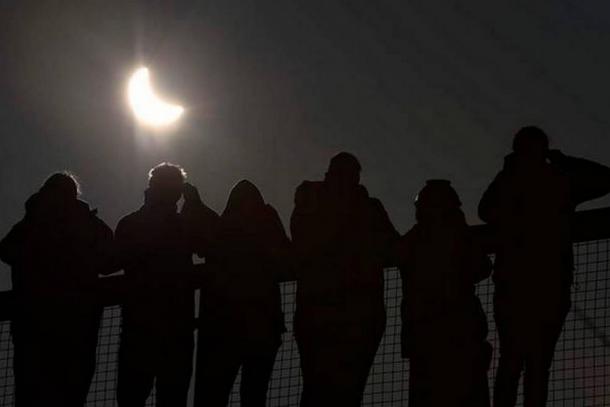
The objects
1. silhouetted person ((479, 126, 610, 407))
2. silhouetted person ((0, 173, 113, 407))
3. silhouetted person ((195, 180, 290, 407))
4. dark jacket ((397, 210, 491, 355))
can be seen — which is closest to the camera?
silhouetted person ((479, 126, 610, 407))

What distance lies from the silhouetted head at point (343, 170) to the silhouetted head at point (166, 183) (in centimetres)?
119

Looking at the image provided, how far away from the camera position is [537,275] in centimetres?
814

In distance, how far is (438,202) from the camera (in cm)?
850

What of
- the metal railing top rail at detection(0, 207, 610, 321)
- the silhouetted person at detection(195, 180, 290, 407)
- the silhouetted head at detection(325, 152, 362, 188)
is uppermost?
the silhouetted head at detection(325, 152, 362, 188)

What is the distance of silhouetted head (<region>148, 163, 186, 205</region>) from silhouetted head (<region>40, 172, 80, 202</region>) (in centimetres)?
63

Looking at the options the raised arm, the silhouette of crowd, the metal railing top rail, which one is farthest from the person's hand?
the raised arm

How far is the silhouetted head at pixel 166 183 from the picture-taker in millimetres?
8961

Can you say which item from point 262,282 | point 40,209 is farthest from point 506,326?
point 40,209

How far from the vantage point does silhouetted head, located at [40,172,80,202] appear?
898 cm

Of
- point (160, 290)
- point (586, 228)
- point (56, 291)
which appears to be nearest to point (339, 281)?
point (160, 290)

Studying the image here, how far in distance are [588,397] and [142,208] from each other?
3702 mm

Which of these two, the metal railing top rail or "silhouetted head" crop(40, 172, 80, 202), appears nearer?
the metal railing top rail

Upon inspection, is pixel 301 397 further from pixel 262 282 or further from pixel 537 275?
pixel 537 275

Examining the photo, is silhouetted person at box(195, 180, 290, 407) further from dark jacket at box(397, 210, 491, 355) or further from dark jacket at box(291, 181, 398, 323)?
dark jacket at box(397, 210, 491, 355)
